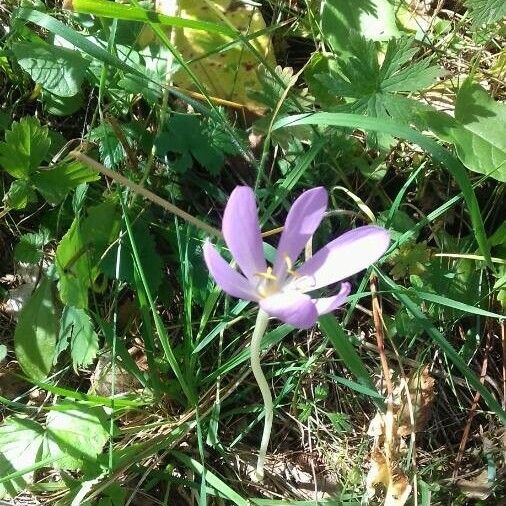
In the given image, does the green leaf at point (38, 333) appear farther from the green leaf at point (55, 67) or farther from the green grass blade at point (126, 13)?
the green grass blade at point (126, 13)

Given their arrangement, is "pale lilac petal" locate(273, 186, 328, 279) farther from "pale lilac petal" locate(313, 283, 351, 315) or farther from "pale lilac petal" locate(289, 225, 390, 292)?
"pale lilac petal" locate(313, 283, 351, 315)

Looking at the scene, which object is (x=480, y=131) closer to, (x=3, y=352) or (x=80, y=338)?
(x=80, y=338)

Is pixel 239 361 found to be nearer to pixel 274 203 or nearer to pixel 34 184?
pixel 274 203

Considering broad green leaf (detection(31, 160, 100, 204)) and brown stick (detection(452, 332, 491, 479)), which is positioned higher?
broad green leaf (detection(31, 160, 100, 204))

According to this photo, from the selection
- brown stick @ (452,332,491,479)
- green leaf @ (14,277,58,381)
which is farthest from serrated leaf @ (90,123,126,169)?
brown stick @ (452,332,491,479)

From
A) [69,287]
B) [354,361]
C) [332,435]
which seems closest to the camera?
[354,361]

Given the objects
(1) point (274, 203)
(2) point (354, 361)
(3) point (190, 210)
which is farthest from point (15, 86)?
(2) point (354, 361)
